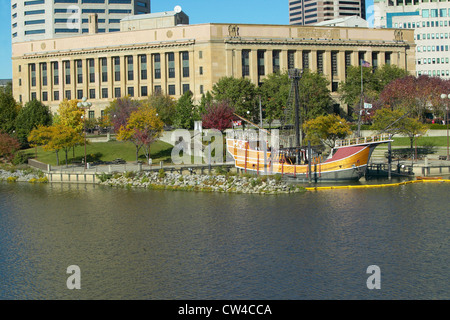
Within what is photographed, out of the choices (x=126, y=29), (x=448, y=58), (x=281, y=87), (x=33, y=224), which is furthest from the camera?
(x=448, y=58)

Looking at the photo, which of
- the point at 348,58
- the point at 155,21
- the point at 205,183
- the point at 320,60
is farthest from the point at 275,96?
the point at 205,183

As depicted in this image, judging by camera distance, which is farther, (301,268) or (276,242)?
(276,242)

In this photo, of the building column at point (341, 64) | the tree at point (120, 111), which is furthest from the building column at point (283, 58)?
the tree at point (120, 111)

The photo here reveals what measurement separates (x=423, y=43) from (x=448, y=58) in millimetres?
8162

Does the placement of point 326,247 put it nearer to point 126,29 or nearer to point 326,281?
point 326,281

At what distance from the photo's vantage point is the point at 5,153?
3179 inches

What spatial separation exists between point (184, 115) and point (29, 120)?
25.6 m

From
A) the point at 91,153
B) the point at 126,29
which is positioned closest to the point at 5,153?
the point at 91,153

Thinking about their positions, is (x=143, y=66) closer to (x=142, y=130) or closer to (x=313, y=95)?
(x=313, y=95)

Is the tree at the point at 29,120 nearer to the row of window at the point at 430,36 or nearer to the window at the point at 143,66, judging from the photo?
the window at the point at 143,66

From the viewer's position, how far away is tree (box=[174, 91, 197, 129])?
3826 inches

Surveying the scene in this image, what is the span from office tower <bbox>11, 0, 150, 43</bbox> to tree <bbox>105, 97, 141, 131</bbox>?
256ft

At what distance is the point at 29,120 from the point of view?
95125 millimetres

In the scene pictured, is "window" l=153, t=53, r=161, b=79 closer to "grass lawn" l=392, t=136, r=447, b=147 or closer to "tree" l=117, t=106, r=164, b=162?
"tree" l=117, t=106, r=164, b=162
